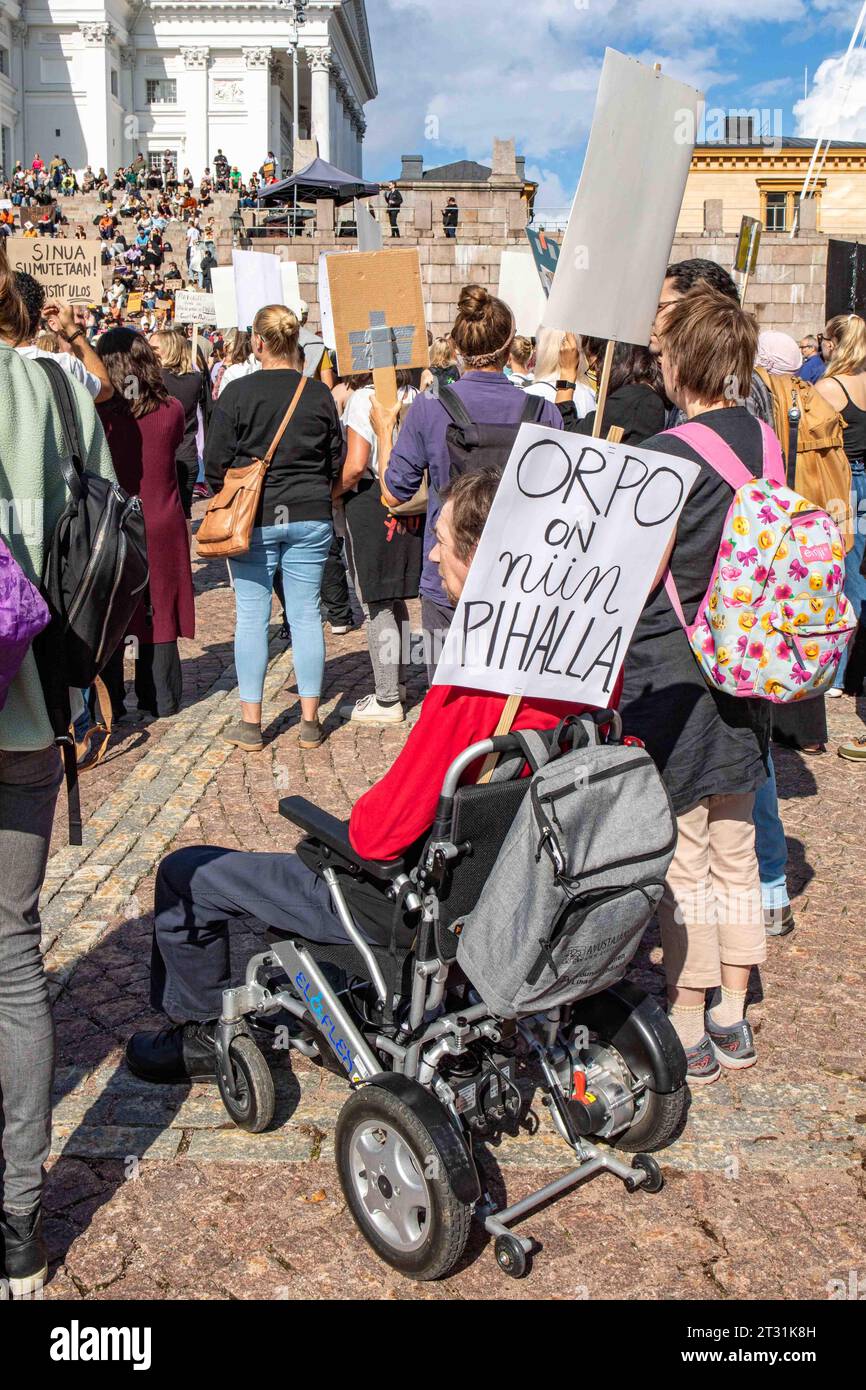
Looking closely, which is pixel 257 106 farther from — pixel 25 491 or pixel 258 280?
pixel 25 491

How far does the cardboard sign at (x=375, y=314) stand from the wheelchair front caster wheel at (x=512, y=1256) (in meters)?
4.61

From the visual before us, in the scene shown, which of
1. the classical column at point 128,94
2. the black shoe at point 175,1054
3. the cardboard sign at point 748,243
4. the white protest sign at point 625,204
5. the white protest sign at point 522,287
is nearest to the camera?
the white protest sign at point 625,204

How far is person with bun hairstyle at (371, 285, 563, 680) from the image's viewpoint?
16.7 feet

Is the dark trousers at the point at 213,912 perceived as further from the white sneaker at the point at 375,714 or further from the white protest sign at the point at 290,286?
the white protest sign at the point at 290,286

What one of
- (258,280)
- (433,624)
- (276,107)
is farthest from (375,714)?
(276,107)

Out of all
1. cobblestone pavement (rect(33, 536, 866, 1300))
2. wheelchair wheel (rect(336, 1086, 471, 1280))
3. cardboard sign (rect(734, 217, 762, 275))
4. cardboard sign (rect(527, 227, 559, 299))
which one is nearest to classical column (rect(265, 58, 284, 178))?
cardboard sign (rect(734, 217, 762, 275))

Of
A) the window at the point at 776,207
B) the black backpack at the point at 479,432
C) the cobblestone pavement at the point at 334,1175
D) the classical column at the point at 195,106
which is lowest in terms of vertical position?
the cobblestone pavement at the point at 334,1175

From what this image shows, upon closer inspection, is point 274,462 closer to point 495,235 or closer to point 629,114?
point 629,114

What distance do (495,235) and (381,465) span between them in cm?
2856

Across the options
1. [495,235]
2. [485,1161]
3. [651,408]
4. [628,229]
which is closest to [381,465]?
[651,408]

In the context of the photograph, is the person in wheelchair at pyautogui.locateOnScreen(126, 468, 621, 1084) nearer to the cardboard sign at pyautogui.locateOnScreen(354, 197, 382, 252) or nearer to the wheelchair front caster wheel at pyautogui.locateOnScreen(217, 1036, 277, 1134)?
the wheelchair front caster wheel at pyautogui.locateOnScreen(217, 1036, 277, 1134)

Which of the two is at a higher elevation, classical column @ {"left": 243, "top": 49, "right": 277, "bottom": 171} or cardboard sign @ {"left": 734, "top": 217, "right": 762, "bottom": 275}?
classical column @ {"left": 243, "top": 49, "right": 277, "bottom": 171}

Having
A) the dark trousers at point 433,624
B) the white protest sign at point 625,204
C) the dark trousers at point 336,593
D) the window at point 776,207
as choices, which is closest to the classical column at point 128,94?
the window at point 776,207

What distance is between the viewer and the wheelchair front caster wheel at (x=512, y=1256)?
2.79 m
